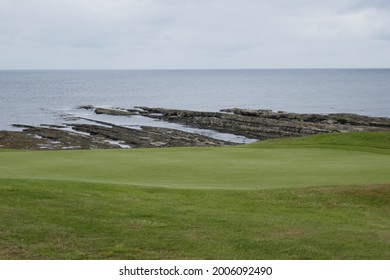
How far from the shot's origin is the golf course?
10.4 metres

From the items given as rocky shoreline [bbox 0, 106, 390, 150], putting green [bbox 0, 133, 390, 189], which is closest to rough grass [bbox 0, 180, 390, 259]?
putting green [bbox 0, 133, 390, 189]

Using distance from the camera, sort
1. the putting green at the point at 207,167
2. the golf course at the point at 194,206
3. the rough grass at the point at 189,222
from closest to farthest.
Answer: the rough grass at the point at 189,222 < the golf course at the point at 194,206 < the putting green at the point at 207,167

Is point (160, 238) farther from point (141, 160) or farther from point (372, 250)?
point (141, 160)

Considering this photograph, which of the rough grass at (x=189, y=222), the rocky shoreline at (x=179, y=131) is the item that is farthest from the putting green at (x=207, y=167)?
the rocky shoreline at (x=179, y=131)

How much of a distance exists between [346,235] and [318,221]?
205cm

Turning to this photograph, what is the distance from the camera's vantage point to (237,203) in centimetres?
1556

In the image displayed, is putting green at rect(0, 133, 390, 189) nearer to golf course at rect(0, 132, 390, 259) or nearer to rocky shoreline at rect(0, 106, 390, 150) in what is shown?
golf course at rect(0, 132, 390, 259)

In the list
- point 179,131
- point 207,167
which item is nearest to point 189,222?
point 207,167

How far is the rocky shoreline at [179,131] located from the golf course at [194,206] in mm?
26587

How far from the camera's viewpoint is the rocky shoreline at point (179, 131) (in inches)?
2076

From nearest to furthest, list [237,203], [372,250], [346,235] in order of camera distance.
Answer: [372,250], [346,235], [237,203]

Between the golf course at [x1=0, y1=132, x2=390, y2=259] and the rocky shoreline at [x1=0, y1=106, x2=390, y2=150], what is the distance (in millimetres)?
26587

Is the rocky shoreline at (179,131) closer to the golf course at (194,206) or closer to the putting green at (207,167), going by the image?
the putting green at (207,167)
